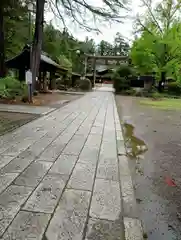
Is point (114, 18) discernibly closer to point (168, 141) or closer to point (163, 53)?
point (168, 141)

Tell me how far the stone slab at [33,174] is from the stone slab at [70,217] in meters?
0.50

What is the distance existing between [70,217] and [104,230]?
1.17ft

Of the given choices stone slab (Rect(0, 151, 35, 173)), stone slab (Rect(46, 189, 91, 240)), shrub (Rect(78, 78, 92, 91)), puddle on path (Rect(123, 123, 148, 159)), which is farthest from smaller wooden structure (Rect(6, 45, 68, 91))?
stone slab (Rect(46, 189, 91, 240))

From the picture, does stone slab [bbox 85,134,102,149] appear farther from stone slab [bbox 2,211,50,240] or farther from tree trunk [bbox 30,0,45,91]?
tree trunk [bbox 30,0,45,91]

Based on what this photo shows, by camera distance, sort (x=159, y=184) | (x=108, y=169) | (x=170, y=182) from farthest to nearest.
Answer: (x=108, y=169) → (x=170, y=182) → (x=159, y=184)

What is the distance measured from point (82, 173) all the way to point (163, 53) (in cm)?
2510

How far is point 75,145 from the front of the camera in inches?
211

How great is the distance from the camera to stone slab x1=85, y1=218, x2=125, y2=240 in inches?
89.6

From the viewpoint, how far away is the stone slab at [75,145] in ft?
15.9

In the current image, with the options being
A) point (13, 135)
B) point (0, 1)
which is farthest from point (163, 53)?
point (13, 135)

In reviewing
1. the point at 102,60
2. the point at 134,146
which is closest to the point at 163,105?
the point at 134,146

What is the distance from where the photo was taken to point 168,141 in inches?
266

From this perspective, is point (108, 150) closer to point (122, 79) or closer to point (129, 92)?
point (129, 92)

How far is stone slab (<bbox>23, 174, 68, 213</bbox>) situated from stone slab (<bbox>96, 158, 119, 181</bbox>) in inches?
→ 22.4
